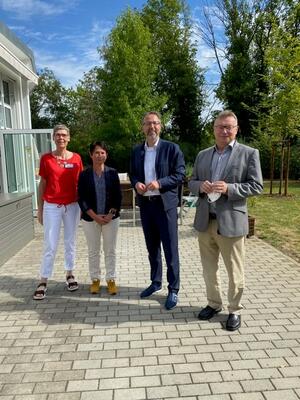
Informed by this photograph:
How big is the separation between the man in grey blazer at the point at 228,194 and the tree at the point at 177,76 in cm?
2579

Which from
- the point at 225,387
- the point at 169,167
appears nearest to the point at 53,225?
the point at 169,167

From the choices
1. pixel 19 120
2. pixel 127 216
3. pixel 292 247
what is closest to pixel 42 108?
pixel 19 120

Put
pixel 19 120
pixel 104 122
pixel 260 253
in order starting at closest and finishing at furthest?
pixel 260 253 < pixel 19 120 < pixel 104 122

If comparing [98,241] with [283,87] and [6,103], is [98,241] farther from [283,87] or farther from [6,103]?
[283,87]

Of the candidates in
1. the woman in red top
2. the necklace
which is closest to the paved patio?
the woman in red top

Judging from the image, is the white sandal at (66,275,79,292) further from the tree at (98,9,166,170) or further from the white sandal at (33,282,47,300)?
the tree at (98,9,166,170)

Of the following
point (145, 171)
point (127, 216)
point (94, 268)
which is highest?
point (145, 171)

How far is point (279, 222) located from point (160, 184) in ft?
20.7

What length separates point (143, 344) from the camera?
344cm

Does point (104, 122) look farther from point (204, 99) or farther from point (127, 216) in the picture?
point (127, 216)

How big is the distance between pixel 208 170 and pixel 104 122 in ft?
72.3

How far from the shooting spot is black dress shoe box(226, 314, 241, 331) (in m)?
3.65

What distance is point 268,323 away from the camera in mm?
3816

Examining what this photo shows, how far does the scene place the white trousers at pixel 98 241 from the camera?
4.57 m
